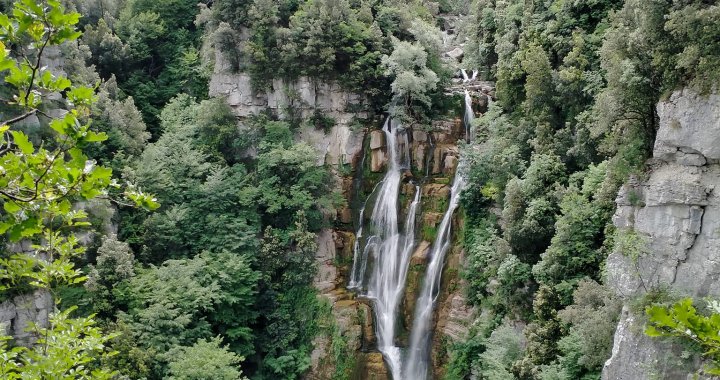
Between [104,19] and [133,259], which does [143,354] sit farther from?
[104,19]

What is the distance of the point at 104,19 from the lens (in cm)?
3353

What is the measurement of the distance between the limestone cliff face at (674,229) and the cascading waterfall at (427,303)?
9859mm

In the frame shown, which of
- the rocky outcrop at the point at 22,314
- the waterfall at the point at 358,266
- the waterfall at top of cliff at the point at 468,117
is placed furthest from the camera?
the waterfall at top of cliff at the point at 468,117

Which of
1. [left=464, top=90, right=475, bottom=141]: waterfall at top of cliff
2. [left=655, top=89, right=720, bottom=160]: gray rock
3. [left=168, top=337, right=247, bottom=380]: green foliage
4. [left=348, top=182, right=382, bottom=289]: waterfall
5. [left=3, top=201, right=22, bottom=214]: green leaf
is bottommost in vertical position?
[left=168, top=337, right=247, bottom=380]: green foliage

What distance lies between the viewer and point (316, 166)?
27.5 metres

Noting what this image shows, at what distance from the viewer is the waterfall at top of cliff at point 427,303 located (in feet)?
74.8

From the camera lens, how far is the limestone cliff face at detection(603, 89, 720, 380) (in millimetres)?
12688

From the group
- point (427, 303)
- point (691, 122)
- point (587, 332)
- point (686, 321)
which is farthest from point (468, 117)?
point (686, 321)

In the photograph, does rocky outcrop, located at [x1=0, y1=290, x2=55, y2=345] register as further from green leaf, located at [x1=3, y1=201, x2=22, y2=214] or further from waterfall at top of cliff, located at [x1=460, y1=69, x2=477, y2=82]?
waterfall at top of cliff, located at [x1=460, y1=69, x2=477, y2=82]

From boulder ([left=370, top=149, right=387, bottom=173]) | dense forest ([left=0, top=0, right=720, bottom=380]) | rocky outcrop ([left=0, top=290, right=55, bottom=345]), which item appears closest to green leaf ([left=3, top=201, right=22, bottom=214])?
dense forest ([left=0, top=0, right=720, bottom=380])

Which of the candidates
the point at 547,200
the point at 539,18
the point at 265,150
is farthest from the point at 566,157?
the point at 265,150

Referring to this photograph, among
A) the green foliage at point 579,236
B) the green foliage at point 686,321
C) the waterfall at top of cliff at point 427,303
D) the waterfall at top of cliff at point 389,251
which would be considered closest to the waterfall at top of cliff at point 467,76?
the waterfall at top of cliff at point 389,251

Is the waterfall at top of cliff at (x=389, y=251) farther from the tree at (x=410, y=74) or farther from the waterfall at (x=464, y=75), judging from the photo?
the waterfall at (x=464, y=75)

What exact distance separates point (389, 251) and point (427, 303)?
9.92ft
